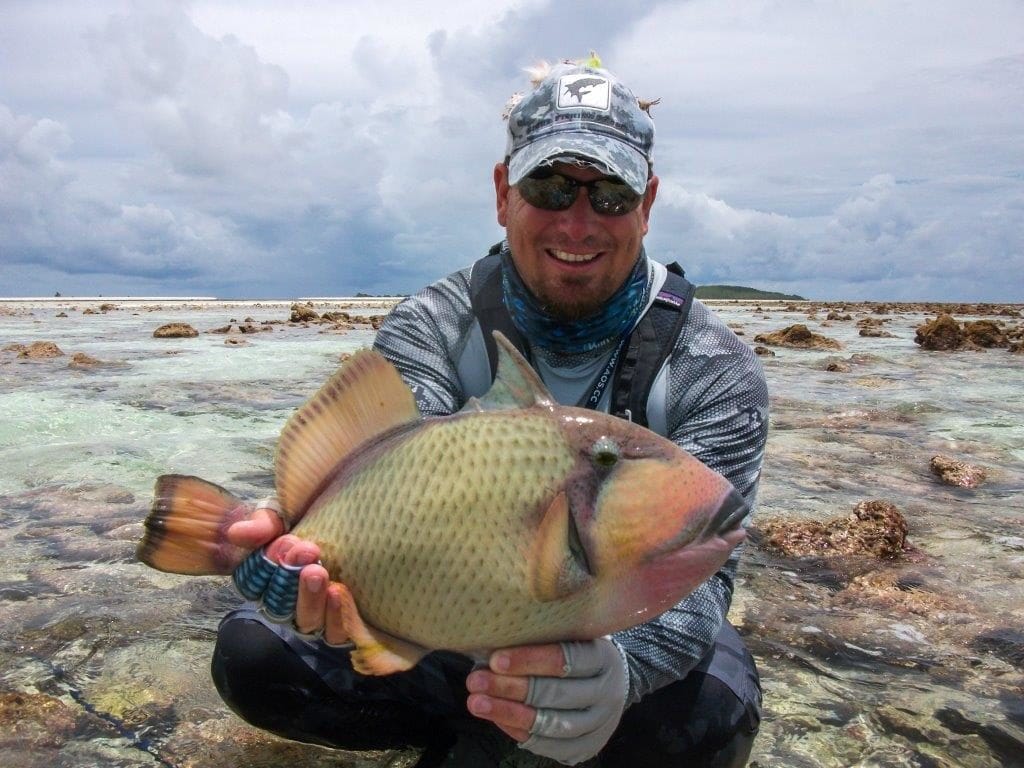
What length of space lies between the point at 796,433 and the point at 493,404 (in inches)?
239

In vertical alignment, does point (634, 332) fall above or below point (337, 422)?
above

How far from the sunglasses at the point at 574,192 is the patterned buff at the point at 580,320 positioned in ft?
0.87

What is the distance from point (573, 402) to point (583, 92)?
98 centimetres

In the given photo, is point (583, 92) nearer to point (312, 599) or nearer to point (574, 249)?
point (574, 249)

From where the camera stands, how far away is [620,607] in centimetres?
175

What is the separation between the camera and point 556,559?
5.41 ft

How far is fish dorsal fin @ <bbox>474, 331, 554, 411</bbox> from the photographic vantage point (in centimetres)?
186

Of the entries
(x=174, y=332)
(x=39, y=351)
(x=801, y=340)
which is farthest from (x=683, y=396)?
(x=174, y=332)

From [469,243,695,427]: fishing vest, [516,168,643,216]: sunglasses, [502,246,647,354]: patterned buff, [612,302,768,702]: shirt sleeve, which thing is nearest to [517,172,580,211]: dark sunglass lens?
[516,168,643,216]: sunglasses

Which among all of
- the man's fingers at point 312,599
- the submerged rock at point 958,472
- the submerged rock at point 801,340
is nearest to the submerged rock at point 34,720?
the man's fingers at point 312,599

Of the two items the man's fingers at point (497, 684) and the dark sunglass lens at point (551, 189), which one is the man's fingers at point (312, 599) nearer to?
the man's fingers at point (497, 684)

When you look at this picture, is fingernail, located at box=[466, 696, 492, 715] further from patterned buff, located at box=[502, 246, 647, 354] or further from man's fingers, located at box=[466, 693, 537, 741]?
patterned buff, located at box=[502, 246, 647, 354]

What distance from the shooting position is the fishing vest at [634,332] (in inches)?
109

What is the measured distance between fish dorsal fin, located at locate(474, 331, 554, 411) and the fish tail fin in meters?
0.61
